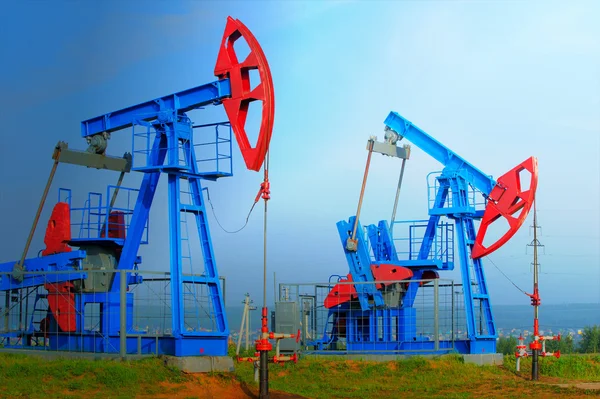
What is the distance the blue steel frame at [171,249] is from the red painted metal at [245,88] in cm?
32

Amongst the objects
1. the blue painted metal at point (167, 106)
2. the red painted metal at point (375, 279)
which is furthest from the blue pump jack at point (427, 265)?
the blue painted metal at point (167, 106)

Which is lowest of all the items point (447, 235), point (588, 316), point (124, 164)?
point (588, 316)

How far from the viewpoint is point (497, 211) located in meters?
22.2

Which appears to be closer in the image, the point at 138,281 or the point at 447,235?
the point at 138,281

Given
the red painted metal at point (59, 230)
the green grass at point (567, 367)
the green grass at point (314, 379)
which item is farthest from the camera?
the green grass at point (567, 367)

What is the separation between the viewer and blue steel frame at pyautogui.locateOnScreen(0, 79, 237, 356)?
57.6 feet

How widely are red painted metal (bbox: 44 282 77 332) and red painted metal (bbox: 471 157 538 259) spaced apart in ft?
32.5

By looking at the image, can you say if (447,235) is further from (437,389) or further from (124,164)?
(124,164)

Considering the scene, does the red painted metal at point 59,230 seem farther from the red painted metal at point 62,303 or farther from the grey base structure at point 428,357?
the grey base structure at point 428,357

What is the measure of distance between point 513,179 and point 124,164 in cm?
954

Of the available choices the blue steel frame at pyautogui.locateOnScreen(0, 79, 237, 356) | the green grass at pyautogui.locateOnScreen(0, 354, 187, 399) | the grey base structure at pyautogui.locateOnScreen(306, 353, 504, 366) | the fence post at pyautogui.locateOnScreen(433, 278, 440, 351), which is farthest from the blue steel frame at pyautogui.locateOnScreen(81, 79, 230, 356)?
the fence post at pyautogui.locateOnScreen(433, 278, 440, 351)

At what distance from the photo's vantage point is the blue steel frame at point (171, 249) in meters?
17.5

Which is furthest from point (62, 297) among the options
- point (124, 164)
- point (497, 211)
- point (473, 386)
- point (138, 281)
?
point (497, 211)

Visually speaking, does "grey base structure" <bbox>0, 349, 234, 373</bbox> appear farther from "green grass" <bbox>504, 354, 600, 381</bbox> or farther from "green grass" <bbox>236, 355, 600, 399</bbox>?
"green grass" <bbox>504, 354, 600, 381</bbox>
